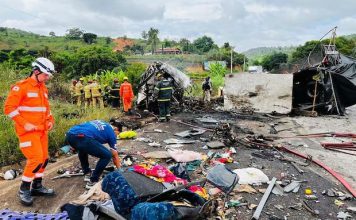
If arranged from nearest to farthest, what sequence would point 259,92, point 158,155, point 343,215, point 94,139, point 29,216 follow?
point 29,216 < point 343,215 < point 94,139 < point 158,155 < point 259,92

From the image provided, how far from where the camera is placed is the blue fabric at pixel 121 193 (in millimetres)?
3564

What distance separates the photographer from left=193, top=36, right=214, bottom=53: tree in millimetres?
69131

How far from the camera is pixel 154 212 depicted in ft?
10.4

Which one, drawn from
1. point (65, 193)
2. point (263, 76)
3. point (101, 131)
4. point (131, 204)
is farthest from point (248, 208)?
point (263, 76)

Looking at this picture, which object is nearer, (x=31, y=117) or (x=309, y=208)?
(x=31, y=117)

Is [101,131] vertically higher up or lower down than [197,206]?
higher up

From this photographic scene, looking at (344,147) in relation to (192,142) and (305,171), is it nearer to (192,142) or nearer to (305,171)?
(305,171)

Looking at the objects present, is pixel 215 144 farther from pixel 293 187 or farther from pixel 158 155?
pixel 293 187

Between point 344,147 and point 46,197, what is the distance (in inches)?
256

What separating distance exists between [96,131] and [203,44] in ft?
226

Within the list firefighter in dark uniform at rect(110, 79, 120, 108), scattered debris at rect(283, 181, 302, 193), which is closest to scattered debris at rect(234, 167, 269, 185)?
scattered debris at rect(283, 181, 302, 193)

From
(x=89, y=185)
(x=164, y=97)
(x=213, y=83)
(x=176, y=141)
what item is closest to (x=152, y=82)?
(x=164, y=97)

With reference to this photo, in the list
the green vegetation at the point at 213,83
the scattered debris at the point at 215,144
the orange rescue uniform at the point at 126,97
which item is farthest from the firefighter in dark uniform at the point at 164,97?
the green vegetation at the point at 213,83

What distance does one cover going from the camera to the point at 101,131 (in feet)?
15.8
